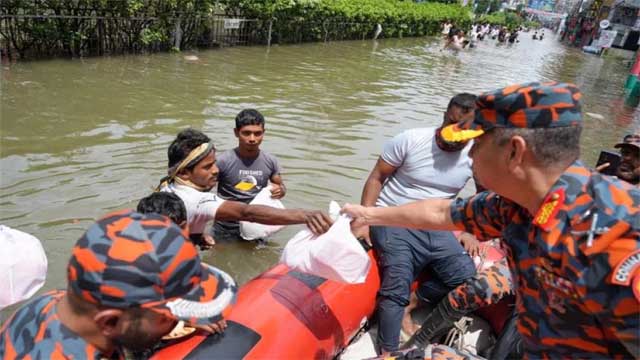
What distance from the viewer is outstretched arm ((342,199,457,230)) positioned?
7.09 feet

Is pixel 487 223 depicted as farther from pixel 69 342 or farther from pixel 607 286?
pixel 69 342

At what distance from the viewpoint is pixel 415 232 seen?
3146 millimetres

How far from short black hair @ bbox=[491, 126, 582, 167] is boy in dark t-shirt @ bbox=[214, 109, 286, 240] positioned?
2.70m

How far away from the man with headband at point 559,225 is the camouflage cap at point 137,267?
1.03 meters

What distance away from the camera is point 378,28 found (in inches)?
1004

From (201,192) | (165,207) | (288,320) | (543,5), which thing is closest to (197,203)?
(201,192)

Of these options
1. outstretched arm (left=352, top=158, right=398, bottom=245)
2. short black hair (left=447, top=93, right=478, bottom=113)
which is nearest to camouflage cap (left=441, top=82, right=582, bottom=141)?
short black hair (left=447, top=93, right=478, bottom=113)

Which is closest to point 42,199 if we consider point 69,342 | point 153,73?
point 69,342

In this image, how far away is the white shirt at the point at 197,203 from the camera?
9.55 feet

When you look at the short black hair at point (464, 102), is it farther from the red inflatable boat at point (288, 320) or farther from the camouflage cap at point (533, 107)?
the camouflage cap at point (533, 107)

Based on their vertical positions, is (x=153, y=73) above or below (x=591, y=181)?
below

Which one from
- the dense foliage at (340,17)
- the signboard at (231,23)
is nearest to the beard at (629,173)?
the dense foliage at (340,17)

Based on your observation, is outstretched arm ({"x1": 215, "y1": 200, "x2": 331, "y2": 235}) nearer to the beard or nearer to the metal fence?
the beard

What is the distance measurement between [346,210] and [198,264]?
128cm
